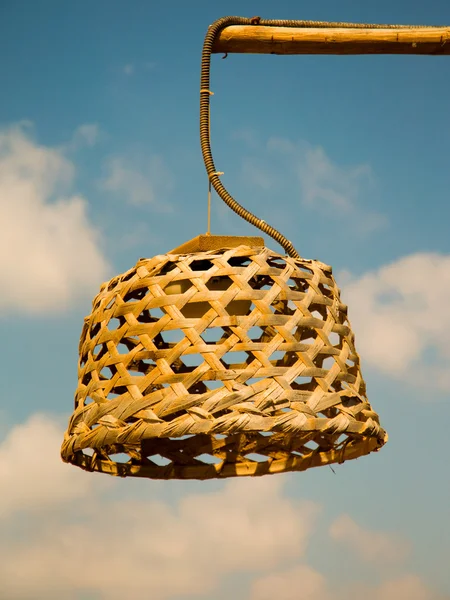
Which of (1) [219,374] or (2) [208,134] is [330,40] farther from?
(1) [219,374]

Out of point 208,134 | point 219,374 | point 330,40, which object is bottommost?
point 219,374

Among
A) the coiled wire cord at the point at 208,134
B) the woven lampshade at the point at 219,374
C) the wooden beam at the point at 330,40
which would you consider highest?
the wooden beam at the point at 330,40

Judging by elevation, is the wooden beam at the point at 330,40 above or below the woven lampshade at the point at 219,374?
above

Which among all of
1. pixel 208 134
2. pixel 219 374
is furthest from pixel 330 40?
pixel 219 374

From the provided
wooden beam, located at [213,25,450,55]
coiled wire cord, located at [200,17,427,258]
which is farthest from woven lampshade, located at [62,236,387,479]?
wooden beam, located at [213,25,450,55]

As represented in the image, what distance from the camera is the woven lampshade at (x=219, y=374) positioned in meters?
1.43

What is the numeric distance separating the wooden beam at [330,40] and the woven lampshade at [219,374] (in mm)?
489

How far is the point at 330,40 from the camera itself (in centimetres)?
189

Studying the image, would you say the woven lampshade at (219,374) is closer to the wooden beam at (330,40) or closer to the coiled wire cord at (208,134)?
the coiled wire cord at (208,134)

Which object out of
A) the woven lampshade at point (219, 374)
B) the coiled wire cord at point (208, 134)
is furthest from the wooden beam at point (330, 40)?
the woven lampshade at point (219, 374)

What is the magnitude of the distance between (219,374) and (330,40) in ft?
2.87

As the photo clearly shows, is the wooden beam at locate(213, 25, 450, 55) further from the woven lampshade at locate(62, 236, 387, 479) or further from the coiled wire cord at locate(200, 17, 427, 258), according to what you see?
the woven lampshade at locate(62, 236, 387, 479)

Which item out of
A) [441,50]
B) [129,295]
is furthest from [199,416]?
[441,50]

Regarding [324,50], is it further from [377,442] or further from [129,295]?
[377,442]
